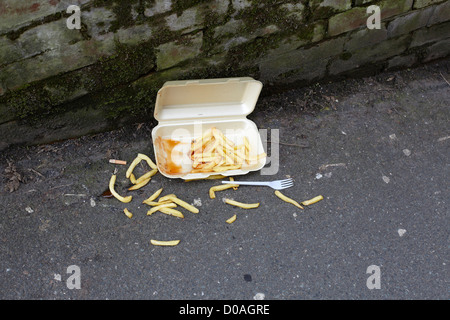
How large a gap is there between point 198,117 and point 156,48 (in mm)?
684

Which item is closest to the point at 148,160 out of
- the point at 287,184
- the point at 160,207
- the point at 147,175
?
the point at 147,175

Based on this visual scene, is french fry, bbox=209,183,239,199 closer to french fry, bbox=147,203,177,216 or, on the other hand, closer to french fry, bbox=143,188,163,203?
french fry, bbox=147,203,177,216

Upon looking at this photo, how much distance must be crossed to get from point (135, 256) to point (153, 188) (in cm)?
63

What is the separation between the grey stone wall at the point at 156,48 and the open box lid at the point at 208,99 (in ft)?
0.64

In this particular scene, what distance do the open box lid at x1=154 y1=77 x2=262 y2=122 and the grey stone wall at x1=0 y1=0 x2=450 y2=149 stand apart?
194mm

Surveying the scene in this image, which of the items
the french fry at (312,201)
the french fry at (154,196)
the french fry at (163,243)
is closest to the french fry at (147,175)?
the french fry at (154,196)

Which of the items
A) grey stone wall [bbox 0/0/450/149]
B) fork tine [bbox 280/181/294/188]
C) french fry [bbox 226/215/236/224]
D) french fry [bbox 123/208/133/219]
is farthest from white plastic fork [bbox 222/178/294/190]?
grey stone wall [bbox 0/0/450/149]

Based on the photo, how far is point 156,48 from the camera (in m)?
3.71

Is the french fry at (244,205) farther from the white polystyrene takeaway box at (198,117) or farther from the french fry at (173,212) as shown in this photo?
the french fry at (173,212)

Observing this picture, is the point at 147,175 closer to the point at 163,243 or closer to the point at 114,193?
the point at 114,193

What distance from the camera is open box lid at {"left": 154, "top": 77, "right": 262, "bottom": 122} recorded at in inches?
152
